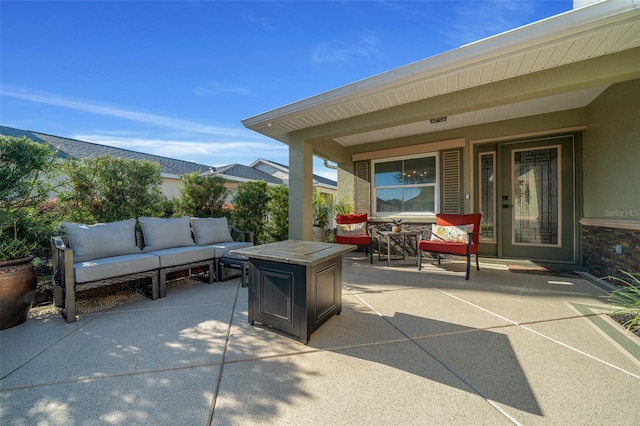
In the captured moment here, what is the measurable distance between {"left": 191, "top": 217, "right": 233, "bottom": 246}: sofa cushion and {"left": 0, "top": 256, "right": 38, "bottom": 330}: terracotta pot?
1.89 meters

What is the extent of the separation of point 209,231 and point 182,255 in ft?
2.70

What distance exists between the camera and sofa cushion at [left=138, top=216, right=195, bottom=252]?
3.73 metres

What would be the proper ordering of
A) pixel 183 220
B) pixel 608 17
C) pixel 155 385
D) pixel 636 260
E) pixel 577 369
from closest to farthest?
1. pixel 155 385
2. pixel 577 369
3. pixel 608 17
4. pixel 636 260
5. pixel 183 220

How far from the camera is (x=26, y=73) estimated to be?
4.76 meters

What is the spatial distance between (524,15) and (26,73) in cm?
845

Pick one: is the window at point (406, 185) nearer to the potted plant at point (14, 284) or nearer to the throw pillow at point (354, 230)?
the throw pillow at point (354, 230)

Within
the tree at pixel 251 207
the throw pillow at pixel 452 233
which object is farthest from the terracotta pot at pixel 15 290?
the throw pillow at pixel 452 233

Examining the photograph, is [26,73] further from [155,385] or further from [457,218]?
[457,218]

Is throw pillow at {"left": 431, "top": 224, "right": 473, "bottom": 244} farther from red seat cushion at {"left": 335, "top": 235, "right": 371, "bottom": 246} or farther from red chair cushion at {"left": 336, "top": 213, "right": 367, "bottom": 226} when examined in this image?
red chair cushion at {"left": 336, "top": 213, "right": 367, "bottom": 226}

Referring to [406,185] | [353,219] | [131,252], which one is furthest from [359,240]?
[131,252]

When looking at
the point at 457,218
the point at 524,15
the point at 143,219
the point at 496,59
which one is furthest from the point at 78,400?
the point at 524,15

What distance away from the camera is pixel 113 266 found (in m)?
2.93

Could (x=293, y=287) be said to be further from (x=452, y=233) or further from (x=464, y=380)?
(x=452, y=233)

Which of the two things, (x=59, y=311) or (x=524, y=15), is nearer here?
(x=59, y=311)
